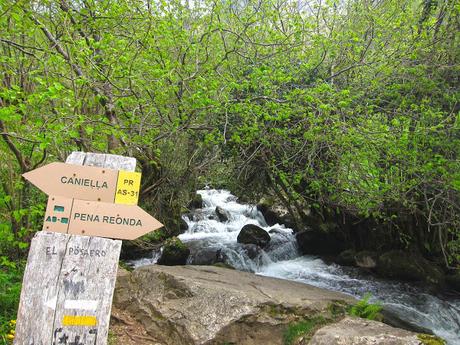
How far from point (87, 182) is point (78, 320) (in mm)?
908

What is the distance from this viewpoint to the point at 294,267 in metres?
11.4

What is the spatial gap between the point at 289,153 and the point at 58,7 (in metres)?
5.18

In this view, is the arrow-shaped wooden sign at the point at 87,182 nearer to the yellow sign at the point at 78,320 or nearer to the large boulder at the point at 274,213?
the yellow sign at the point at 78,320

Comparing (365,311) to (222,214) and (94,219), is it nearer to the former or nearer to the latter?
(94,219)

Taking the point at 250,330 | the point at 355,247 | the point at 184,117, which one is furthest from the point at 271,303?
the point at 355,247

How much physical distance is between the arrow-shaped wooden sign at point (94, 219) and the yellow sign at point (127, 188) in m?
0.08

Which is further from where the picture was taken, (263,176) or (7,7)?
(263,176)

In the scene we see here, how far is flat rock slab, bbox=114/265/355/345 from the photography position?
4926 mm

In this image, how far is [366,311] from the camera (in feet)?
19.5

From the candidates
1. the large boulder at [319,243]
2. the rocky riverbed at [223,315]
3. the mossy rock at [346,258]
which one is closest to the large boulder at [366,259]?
the mossy rock at [346,258]

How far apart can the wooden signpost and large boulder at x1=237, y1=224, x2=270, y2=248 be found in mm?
10570

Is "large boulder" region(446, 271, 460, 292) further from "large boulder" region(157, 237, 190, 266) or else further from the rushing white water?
"large boulder" region(157, 237, 190, 266)

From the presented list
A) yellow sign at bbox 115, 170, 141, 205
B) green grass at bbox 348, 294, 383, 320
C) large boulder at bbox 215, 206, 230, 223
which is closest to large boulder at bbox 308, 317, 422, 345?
Answer: green grass at bbox 348, 294, 383, 320

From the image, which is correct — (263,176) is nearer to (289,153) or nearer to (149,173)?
(289,153)
